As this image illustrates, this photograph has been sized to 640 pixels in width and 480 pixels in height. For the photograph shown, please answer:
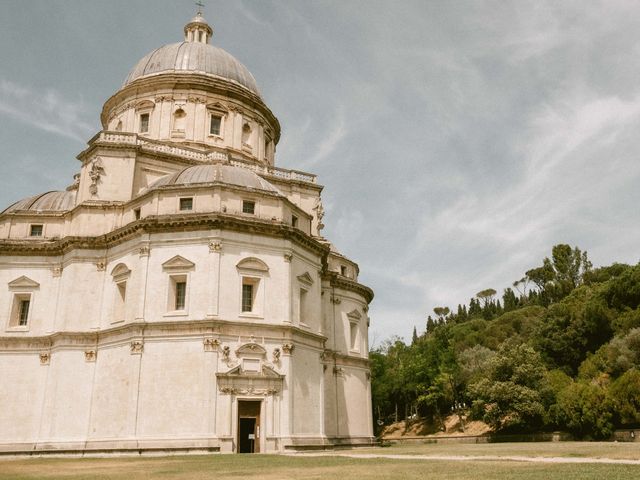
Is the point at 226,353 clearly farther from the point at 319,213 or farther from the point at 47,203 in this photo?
the point at 47,203

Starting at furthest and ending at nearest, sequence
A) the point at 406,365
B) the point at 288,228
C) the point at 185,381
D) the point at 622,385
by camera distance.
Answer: the point at 406,365 → the point at 622,385 → the point at 288,228 → the point at 185,381

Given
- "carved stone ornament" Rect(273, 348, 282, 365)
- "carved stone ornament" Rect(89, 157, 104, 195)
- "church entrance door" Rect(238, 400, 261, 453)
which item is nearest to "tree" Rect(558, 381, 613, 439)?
"carved stone ornament" Rect(273, 348, 282, 365)

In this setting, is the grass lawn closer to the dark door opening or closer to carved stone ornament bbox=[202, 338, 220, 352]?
the dark door opening

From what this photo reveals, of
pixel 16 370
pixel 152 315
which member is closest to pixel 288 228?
pixel 152 315

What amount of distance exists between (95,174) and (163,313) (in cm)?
1093

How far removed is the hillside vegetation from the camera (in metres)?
45.6

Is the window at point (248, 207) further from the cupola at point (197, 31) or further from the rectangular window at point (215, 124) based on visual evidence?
the cupola at point (197, 31)

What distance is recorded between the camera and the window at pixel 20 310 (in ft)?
118

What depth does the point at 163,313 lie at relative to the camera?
103 feet

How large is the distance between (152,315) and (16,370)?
390 inches

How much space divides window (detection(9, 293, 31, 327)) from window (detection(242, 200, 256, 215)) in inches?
563

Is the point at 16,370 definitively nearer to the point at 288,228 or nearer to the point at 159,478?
the point at 288,228

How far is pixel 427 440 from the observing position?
2333 inches

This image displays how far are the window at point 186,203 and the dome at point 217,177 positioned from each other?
892mm
